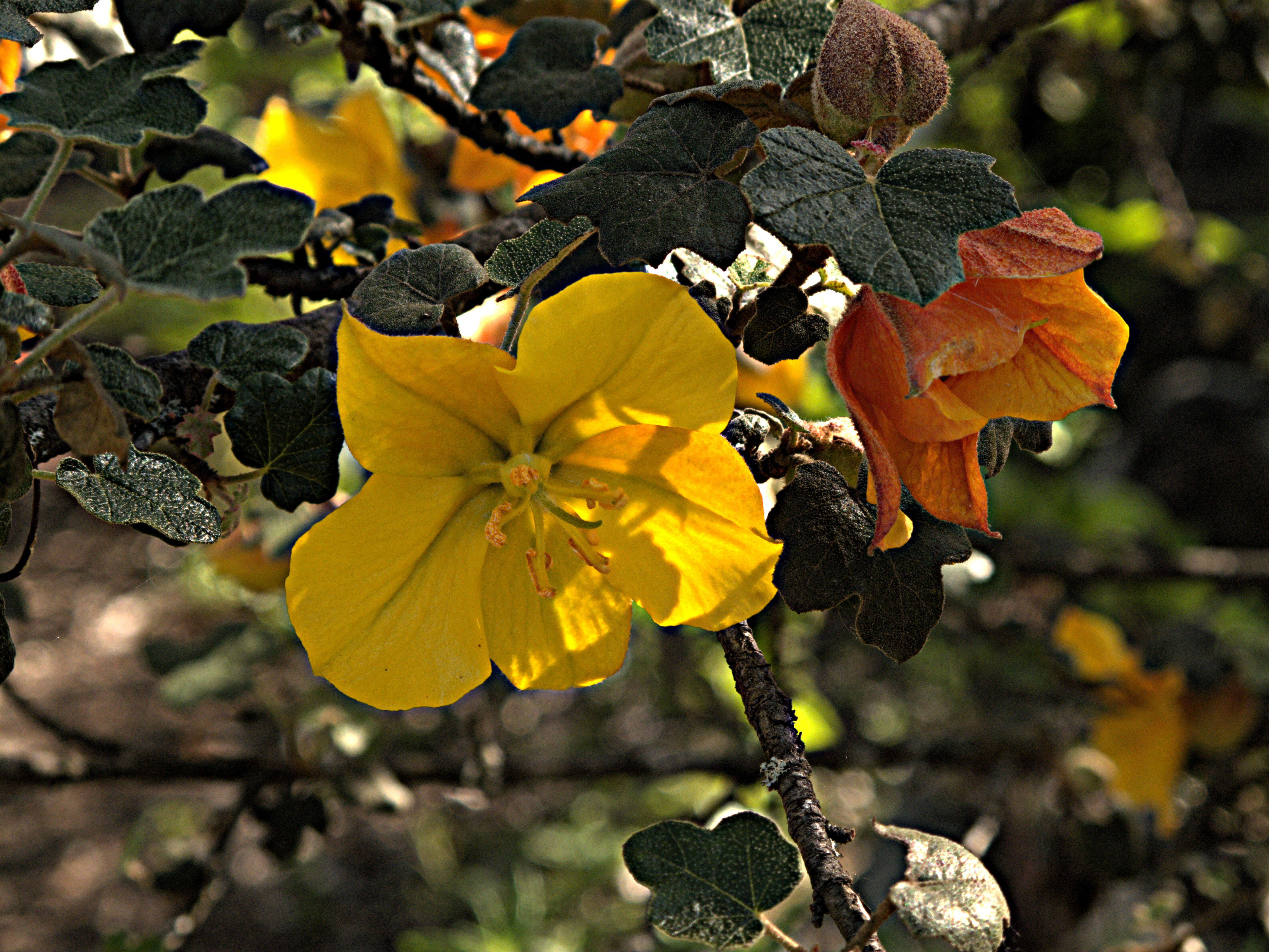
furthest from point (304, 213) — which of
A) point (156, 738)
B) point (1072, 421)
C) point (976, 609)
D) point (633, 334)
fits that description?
point (156, 738)

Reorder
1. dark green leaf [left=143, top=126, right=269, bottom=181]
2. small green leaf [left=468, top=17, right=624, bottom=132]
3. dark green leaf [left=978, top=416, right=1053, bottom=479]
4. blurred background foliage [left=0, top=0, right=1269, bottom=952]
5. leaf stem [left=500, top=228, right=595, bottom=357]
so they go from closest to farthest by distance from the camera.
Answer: leaf stem [left=500, top=228, right=595, bottom=357] → dark green leaf [left=978, top=416, right=1053, bottom=479] → small green leaf [left=468, top=17, right=624, bottom=132] → dark green leaf [left=143, top=126, right=269, bottom=181] → blurred background foliage [left=0, top=0, right=1269, bottom=952]

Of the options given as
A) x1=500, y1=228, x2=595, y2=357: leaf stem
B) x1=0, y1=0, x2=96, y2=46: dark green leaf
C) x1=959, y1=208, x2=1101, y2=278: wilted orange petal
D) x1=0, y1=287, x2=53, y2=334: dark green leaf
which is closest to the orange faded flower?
x1=959, y1=208, x2=1101, y2=278: wilted orange petal

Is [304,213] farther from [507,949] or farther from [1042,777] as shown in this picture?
[507,949]

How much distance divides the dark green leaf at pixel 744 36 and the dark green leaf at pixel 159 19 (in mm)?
341

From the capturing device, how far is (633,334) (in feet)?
1.84

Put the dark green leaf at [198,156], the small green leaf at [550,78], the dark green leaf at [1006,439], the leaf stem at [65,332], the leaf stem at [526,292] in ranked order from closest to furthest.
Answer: the leaf stem at [65,332] < the leaf stem at [526,292] < the dark green leaf at [1006,439] < the small green leaf at [550,78] < the dark green leaf at [198,156]

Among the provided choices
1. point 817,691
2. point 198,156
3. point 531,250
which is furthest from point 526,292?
point 817,691

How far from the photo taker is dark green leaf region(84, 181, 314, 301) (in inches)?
19.7

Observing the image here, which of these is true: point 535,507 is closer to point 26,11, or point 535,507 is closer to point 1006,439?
point 1006,439

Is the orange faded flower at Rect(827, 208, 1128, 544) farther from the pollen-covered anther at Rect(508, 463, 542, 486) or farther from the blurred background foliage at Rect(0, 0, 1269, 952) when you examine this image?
the blurred background foliage at Rect(0, 0, 1269, 952)

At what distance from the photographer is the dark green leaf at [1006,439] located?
685 mm

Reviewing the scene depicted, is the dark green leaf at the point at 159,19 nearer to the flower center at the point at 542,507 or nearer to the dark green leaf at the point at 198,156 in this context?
the dark green leaf at the point at 198,156

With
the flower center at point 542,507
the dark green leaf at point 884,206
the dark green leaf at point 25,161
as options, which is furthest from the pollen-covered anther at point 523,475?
the dark green leaf at point 25,161

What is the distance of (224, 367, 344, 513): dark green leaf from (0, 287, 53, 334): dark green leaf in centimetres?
→ 15
